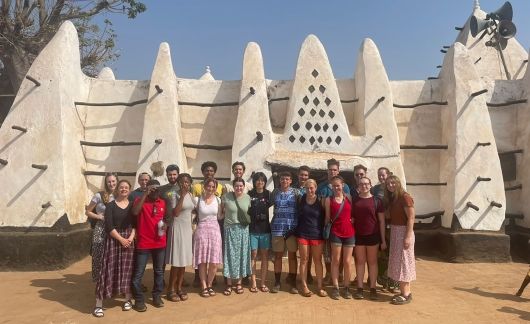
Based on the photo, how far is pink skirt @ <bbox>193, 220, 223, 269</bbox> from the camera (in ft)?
15.6

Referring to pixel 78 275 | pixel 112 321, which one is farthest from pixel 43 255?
pixel 112 321

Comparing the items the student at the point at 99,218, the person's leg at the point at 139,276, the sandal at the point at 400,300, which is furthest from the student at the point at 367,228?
the student at the point at 99,218

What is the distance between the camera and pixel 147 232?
4.38 meters

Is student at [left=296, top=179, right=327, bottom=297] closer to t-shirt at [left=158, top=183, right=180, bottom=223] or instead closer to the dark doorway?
t-shirt at [left=158, top=183, right=180, bottom=223]

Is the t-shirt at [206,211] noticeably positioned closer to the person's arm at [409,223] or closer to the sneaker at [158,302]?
the sneaker at [158,302]

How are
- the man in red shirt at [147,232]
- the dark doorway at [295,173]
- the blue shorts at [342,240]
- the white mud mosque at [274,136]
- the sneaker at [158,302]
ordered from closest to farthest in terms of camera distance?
the man in red shirt at [147,232], the sneaker at [158,302], the blue shorts at [342,240], the white mud mosque at [274,136], the dark doorway at [295,173]

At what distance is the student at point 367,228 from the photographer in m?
4.71

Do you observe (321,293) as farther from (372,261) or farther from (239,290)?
(239,290)

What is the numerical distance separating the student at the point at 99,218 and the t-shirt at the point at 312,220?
2.40 metres

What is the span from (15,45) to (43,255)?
7.57 metres

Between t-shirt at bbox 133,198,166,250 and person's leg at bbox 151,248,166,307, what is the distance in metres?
0.09

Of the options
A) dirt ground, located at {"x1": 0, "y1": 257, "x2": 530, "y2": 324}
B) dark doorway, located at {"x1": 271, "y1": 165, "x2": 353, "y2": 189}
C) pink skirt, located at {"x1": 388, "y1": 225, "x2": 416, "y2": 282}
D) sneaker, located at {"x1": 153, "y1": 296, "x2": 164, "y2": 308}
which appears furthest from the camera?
dark doorway, located at {"x1": 271, "y1": 165, "x2": 353, "y2": 189}

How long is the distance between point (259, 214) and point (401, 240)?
5.92ft

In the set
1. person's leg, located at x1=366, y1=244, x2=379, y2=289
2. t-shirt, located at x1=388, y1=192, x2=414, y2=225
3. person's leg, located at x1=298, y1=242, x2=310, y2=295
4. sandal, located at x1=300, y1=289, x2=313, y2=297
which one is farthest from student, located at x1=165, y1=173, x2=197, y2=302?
t-shirt, located at x1=388, y1=192, x2=414, y2=225
